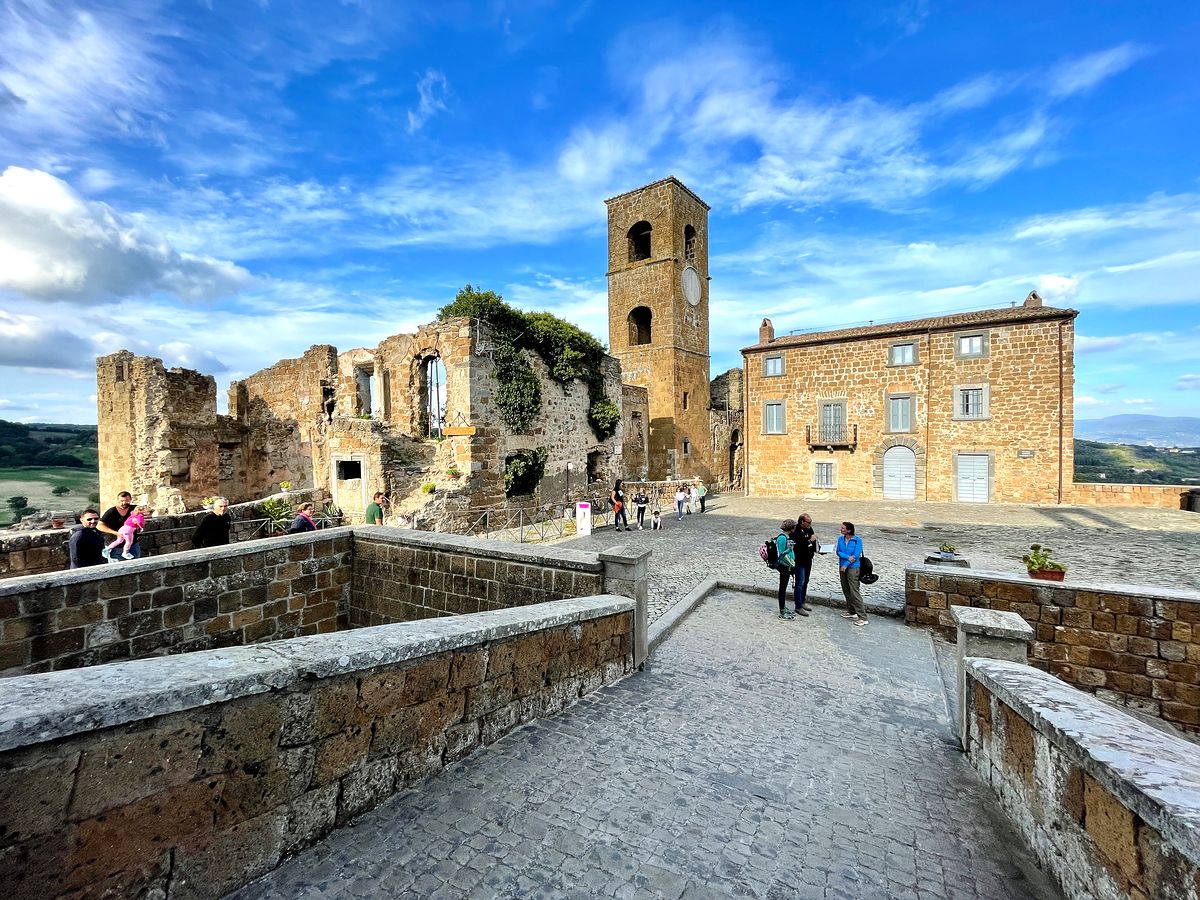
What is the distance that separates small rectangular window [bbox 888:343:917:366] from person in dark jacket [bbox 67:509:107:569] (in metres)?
28.0

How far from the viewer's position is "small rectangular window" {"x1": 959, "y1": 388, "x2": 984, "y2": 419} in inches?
922

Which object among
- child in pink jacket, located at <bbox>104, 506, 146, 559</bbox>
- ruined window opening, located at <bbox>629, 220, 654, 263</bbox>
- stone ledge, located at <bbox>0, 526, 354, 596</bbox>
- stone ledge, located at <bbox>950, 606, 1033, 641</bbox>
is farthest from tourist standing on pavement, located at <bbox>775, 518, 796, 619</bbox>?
ruined window opening, located at <bbox>629, 220, 654, 263</bbox>

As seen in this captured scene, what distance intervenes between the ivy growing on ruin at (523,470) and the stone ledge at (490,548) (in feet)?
30.4

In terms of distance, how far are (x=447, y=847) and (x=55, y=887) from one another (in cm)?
148

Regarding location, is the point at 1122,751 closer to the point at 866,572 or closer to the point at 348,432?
the point at 866,572

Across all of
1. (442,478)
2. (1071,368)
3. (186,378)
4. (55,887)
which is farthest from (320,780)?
(1071,368)

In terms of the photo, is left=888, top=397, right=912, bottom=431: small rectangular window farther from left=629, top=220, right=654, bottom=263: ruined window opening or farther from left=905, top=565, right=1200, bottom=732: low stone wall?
left=905, top=565, right=1200, bottom=732: low stone wall

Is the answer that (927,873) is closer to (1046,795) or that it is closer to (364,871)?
(1046,795)

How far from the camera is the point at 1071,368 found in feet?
71.6

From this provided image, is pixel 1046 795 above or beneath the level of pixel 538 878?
→ above

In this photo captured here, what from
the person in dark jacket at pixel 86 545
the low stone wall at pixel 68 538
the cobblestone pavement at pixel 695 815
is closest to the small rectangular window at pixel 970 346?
the cobblestone pavement at pixel 695 815

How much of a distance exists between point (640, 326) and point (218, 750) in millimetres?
29717

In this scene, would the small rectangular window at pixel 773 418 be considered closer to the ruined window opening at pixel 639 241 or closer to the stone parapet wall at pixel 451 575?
the ruined window opening at pixel 639 241

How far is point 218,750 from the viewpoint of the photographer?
7.14 feet
